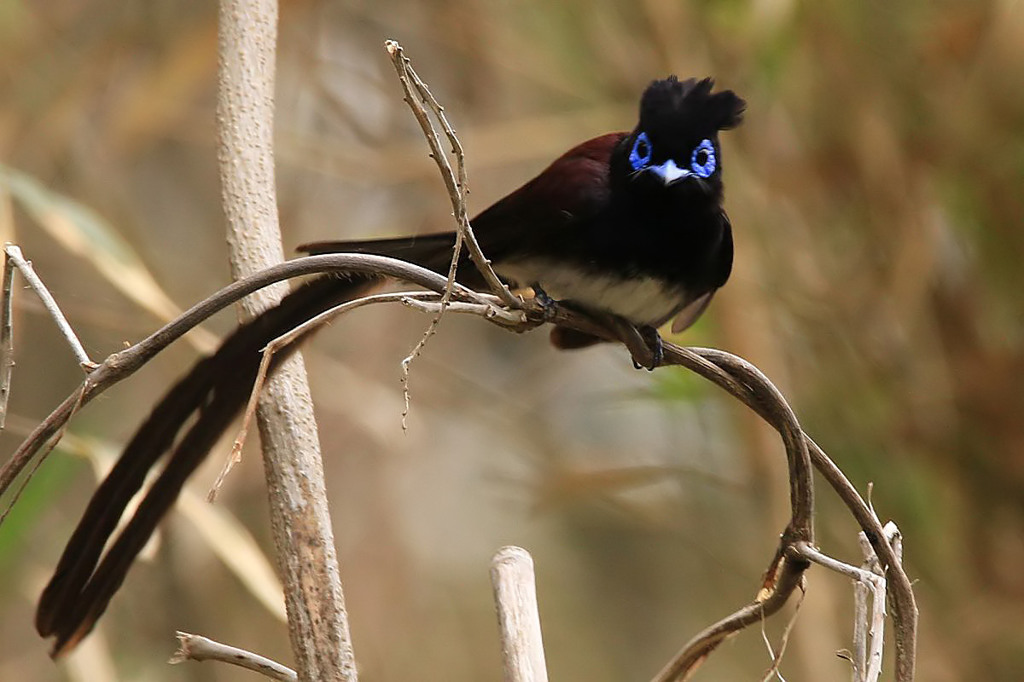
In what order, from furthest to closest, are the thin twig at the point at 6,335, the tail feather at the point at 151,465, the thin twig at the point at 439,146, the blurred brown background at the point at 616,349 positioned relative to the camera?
1. the blurred brown background at the point at 616,349
2. the tail feather at the point at 151,465
3. the thin twig at the point at 6,335
4. the thin twig at the point at 439,146

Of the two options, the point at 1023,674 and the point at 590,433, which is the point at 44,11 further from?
the point at 1023,674

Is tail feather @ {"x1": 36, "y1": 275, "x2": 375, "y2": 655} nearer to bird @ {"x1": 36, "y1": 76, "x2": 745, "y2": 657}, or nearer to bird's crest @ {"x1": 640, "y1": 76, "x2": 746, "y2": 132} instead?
bird @ {"x1": 36, "y1": 76, "x2": 745, "y2": 657}

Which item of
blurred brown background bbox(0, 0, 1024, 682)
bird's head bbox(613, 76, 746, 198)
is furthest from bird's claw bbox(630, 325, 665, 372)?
blurred brown background bbox(0, 0, 1024, 682)

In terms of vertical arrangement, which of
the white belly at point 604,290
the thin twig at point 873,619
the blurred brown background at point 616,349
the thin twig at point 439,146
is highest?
the blurred brown background at point 616,349

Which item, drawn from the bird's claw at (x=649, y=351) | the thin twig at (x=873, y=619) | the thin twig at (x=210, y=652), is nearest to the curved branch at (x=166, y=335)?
the thin twig at (x=210, y=652)

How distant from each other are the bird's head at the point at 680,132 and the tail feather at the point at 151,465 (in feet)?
1.32

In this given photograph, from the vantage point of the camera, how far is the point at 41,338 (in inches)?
133

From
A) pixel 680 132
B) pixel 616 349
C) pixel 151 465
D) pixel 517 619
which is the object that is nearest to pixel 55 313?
pixel 151 465

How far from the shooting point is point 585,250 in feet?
4.60

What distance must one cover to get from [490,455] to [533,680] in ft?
12.1

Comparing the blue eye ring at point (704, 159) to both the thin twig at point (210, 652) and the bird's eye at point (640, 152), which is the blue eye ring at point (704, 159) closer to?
the bird's eye at point (640, 152)

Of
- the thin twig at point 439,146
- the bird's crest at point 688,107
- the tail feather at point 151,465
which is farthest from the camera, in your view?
the bird's crest at point 688,107

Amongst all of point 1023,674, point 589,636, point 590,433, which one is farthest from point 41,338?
point 1023,674

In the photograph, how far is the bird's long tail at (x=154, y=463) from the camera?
1109 millimetres
